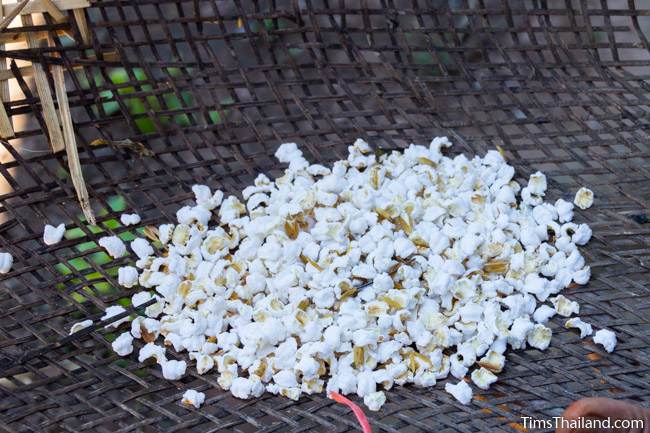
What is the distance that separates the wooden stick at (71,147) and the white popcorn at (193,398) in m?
0.32

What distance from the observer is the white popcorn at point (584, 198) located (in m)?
1.11

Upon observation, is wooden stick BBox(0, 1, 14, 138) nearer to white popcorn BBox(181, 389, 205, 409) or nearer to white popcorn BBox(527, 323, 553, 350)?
white popcorn BBox(181, 389, 205, 409)

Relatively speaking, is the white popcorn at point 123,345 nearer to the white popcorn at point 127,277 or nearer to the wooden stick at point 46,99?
the white popcorn at point 127,277

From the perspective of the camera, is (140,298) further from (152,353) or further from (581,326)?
(581,326)

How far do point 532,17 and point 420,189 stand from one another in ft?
1.49

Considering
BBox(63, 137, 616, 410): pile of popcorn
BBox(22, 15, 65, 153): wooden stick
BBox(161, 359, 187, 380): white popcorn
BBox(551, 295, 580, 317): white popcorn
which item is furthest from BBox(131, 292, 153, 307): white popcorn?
BBox(551, 295, 580, 317): white popcorn

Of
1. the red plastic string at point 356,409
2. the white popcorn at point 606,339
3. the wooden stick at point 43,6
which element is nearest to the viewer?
the red plastic string at point 356,409

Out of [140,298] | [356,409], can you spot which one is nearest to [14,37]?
[140,298]

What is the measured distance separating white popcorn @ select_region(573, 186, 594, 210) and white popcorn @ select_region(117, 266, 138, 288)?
0.63m

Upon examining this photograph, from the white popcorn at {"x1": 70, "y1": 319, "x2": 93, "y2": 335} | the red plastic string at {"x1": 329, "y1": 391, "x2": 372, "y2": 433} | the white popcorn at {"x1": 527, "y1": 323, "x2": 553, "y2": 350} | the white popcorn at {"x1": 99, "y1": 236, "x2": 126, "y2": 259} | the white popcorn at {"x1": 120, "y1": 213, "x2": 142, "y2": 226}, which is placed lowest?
the red plastic string at {"x1": 329, "y1": 391, "x2": 372, "y2": 433}

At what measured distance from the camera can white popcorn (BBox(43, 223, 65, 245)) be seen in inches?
41.6

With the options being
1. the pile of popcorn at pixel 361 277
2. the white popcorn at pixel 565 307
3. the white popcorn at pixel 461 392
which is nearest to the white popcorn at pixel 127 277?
the pile of popcorn at pixel 361 277

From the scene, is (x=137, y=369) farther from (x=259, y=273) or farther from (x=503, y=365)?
(x=503, y=365)

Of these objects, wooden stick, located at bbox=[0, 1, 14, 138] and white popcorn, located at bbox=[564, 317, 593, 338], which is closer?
white popcorn, located at bbox=[564, 317, 593, 338]
